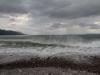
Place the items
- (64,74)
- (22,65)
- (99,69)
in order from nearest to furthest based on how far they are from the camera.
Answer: (64,74) → (99,69) → (22,65)

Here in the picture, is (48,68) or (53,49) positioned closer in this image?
(48,68)

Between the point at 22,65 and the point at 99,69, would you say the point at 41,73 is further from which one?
the point at 99,69

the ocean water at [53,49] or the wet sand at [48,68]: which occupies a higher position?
the ocean water at [53,49]

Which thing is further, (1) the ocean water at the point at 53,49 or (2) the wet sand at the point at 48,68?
(1) the ocean water at the point at 53,49

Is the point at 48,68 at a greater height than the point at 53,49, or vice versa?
the point at 53,49

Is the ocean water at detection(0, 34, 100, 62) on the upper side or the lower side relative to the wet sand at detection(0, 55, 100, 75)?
upper

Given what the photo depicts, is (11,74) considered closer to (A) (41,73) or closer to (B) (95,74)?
(A) (41,73)

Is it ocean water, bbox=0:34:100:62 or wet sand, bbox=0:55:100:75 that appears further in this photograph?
ocean water, bbox=0:34:100:62

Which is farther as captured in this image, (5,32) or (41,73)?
(5,32)

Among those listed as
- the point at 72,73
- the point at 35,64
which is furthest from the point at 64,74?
the point at 35,64

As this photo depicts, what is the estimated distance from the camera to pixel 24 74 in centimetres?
797

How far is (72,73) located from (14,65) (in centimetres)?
386

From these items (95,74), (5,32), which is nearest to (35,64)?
(95,74)

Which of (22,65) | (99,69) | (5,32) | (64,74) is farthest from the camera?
(5,32)
